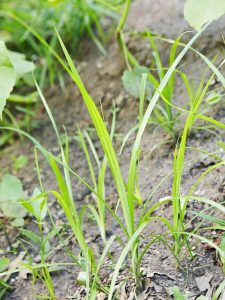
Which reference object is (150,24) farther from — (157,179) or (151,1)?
(157,179)

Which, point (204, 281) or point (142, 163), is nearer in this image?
point (204, 281)

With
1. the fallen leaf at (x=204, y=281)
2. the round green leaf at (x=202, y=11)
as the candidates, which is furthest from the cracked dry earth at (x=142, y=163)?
the round green leaf at (x=202, y=11)

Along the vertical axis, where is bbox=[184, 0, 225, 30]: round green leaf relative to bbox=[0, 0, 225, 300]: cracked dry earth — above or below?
above

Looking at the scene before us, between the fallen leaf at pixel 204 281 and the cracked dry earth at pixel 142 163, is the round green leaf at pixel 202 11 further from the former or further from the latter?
the fallen leaf at pixel 204 281

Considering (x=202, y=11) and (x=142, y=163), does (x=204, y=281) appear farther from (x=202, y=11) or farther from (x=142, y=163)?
(x=202, y=11)

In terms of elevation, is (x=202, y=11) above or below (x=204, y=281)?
above

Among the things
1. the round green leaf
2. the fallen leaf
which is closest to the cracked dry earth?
the fallen leaf

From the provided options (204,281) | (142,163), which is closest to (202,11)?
(142,163)

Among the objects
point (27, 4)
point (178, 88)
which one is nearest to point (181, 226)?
point (178, 88)

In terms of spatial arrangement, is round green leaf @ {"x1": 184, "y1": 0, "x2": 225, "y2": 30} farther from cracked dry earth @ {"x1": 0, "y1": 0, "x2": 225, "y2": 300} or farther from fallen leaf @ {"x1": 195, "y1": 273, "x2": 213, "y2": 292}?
fallen leaf @ {"x1": 195, "y1": 273, "x2": 213, "y2": 292}
